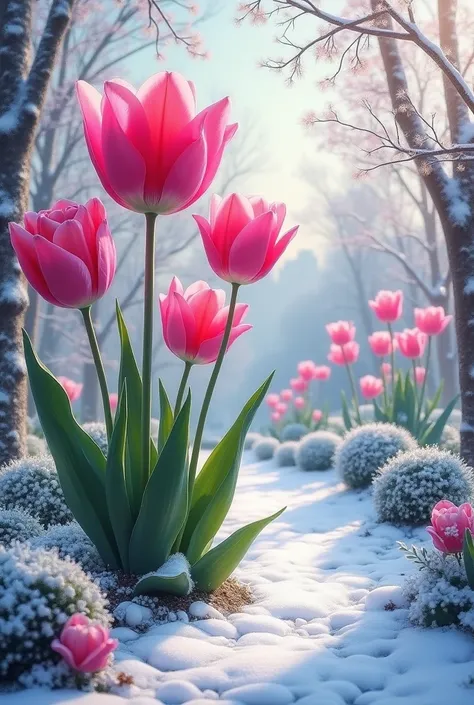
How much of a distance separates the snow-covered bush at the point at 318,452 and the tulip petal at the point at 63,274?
7.07 meters

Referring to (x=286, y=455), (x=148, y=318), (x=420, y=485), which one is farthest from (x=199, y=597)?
(x=286, y=455)

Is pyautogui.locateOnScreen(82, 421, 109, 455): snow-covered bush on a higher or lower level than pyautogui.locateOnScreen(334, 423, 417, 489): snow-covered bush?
higher

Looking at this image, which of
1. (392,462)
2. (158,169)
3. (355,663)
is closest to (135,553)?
(355,663)

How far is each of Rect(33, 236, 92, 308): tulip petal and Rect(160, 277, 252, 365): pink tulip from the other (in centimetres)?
42

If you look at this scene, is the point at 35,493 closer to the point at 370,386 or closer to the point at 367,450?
the point at 367,450

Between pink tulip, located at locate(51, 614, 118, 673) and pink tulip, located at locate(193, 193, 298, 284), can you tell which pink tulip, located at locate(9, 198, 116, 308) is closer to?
pink tulip, located at locate(193, 193, 298, 284)

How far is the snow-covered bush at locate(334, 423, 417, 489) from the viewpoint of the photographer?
22.1ft

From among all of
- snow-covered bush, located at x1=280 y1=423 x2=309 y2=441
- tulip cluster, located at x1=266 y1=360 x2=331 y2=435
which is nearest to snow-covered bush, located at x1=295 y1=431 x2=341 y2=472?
tulip cluster, located at x1=266 y1=360 x2=331 y2=435

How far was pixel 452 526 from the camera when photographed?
2.96m

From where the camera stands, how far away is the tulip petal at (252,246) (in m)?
2.74

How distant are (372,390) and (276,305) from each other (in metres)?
39.2

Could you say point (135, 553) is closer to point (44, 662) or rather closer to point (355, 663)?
point (44, 662)

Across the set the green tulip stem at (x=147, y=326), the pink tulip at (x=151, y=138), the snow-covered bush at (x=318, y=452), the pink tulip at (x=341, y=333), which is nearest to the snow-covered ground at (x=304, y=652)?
the green tulip stem at (x=147, y=326)

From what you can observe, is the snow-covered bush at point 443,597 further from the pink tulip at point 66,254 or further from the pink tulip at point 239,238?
the pink tulip at point 66,254
